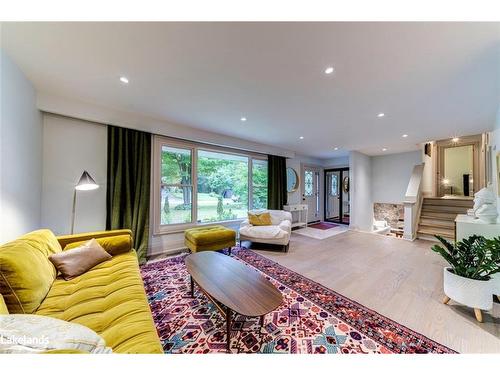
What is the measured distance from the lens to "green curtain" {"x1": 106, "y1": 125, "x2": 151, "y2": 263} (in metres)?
2.90

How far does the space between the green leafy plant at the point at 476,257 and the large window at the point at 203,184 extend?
143 inches

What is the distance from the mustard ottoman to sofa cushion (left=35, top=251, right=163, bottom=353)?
1212 mm

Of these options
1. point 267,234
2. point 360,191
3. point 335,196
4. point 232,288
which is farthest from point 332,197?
point 232,288

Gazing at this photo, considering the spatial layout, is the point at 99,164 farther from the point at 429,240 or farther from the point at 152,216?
the point at 429,240

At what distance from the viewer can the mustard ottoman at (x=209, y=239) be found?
2.95 meters

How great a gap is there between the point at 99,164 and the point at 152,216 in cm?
115

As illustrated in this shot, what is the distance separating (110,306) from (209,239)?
179 cm

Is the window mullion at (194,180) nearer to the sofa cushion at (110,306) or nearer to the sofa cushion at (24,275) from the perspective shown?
the sofa cushion at (110,306)

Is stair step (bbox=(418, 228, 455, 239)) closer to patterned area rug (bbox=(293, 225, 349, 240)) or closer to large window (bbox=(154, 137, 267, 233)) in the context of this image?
patterned area rug (bbox=(293, 225, 349, 240))

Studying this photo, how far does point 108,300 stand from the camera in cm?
132

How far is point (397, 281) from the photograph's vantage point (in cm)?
240

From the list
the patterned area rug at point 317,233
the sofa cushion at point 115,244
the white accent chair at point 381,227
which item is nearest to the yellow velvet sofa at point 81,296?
the sofa cushion at point 115,244

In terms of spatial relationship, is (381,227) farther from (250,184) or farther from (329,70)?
(329,70)

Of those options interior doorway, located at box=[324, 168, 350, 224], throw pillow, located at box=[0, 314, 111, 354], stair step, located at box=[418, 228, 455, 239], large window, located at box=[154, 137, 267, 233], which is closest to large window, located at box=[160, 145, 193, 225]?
large window, located at box=[154, 137, 267, 233]
